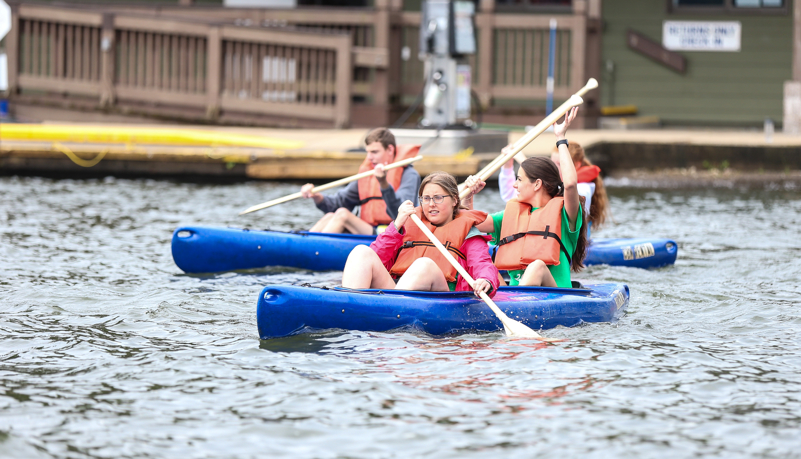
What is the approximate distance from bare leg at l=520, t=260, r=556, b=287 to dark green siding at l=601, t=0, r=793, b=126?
9.68 m

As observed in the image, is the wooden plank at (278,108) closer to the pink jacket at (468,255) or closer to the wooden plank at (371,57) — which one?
the wooden plank at (371,57)

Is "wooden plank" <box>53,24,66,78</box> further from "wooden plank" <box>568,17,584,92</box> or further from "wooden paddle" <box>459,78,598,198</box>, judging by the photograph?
"wooden paddle" <box>459,78,598,198</box>

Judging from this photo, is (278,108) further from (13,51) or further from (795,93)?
(795,93)

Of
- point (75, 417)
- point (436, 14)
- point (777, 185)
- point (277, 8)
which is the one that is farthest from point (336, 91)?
point (75, 417)

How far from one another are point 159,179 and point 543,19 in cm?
511

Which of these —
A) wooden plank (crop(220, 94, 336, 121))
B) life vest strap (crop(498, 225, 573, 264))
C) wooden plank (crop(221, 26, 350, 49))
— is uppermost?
wooden plank (crop(221, 26, 350, 49))

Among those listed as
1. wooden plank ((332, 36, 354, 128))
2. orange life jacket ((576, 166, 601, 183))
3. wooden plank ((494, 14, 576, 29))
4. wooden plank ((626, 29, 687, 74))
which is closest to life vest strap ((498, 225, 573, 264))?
orange life jacket ((576, 166, 601, 183))

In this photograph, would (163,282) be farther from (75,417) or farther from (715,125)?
(715,125)

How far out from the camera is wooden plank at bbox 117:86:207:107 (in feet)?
43.6

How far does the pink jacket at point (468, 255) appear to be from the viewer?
4.85 meters

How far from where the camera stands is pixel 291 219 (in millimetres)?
9141

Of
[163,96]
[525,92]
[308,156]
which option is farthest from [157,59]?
[525,92]

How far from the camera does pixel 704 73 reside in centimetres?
1412

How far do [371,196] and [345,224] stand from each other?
270 mm
